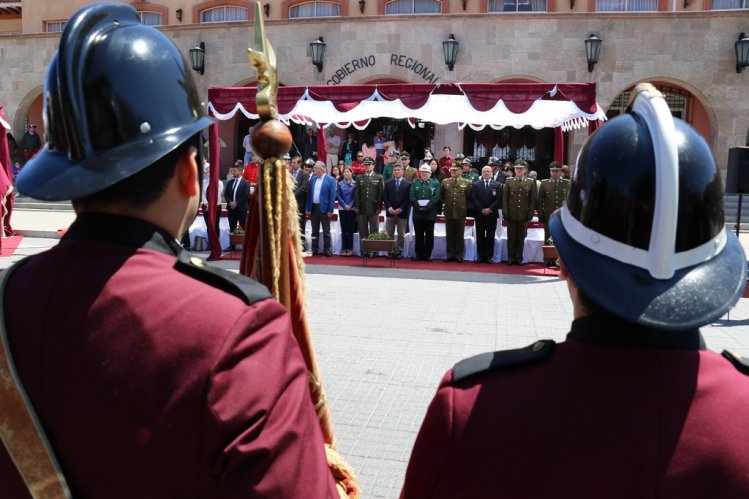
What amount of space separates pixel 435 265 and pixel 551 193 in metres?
2.70

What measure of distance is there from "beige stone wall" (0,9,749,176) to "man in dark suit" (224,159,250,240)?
27.5ft

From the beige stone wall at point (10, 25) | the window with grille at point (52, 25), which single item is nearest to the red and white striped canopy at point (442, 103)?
the window with grille at point (52, 25)

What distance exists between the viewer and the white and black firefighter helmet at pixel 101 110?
1.22 meters

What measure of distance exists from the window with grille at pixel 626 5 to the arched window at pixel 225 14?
13206 mm

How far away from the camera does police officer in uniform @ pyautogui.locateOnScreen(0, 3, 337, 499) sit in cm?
111

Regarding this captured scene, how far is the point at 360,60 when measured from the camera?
67.6 feet

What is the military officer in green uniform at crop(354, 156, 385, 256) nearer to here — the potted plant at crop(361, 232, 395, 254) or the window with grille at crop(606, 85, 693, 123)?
the potted plant at crop(361, 232, 395, 254)

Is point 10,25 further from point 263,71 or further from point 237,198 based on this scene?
point 263,71

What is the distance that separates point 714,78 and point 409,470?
832 inches

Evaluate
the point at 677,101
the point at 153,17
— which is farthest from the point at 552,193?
the point at 153,17

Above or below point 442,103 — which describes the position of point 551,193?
below

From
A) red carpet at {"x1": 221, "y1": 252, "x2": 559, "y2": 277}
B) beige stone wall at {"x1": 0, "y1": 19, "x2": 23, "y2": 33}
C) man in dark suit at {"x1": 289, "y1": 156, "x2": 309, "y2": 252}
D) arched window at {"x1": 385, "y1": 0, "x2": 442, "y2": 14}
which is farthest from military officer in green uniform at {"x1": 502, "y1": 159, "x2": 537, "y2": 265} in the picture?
beige stone wall at {"x1": 0, "y1": 19, "x2": 23, "y2": 33}

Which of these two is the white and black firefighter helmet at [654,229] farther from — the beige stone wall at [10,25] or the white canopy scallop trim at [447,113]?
the beige stone wall at [10,25]

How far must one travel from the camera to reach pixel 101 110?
4.04ft
